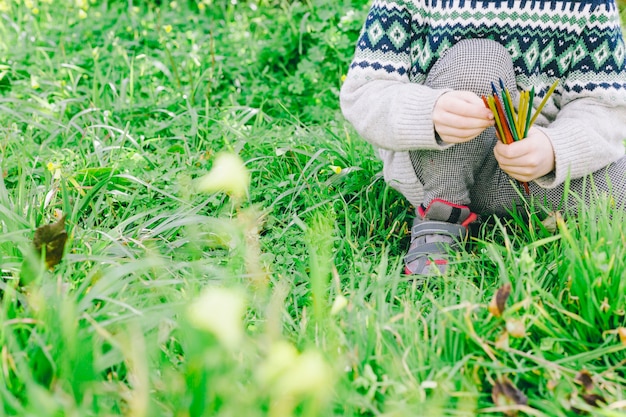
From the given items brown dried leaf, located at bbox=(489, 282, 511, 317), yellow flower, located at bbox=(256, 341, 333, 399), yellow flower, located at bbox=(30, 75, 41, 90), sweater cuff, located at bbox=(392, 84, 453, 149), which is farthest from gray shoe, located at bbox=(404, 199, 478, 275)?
yellow flower, located at bbox=(30, 75, 41, 90)

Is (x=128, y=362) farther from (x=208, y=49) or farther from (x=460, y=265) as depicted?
(x=208, y=49)

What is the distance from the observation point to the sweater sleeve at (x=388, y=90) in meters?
1.61

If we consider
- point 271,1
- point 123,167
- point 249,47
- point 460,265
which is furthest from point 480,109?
point 271,1

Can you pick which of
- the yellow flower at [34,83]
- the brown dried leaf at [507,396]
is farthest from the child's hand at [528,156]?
the yellow flower at [34,83]

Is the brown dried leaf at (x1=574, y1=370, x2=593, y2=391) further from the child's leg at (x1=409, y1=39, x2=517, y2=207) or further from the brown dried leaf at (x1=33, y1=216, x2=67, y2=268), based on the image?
the brown dried leaf at (x1=33, y1=216, x2=67, y2=268)

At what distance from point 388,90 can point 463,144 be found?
8.8 inches

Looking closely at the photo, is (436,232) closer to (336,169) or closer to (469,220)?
(469,220)

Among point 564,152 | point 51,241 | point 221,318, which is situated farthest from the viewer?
point 564,152

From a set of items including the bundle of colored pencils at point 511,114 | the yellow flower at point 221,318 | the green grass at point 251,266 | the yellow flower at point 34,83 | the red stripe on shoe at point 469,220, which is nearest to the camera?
the yellow flower at point 221,318

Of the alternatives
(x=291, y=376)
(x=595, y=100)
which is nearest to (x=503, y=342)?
(x=291, y=376)

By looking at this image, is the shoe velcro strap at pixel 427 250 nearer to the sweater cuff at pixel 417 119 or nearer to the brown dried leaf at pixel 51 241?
the sweater cuff at pixel 417 119

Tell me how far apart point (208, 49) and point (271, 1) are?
2.06 ft

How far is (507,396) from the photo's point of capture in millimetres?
1137

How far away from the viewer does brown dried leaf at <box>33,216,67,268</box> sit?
131 cm
